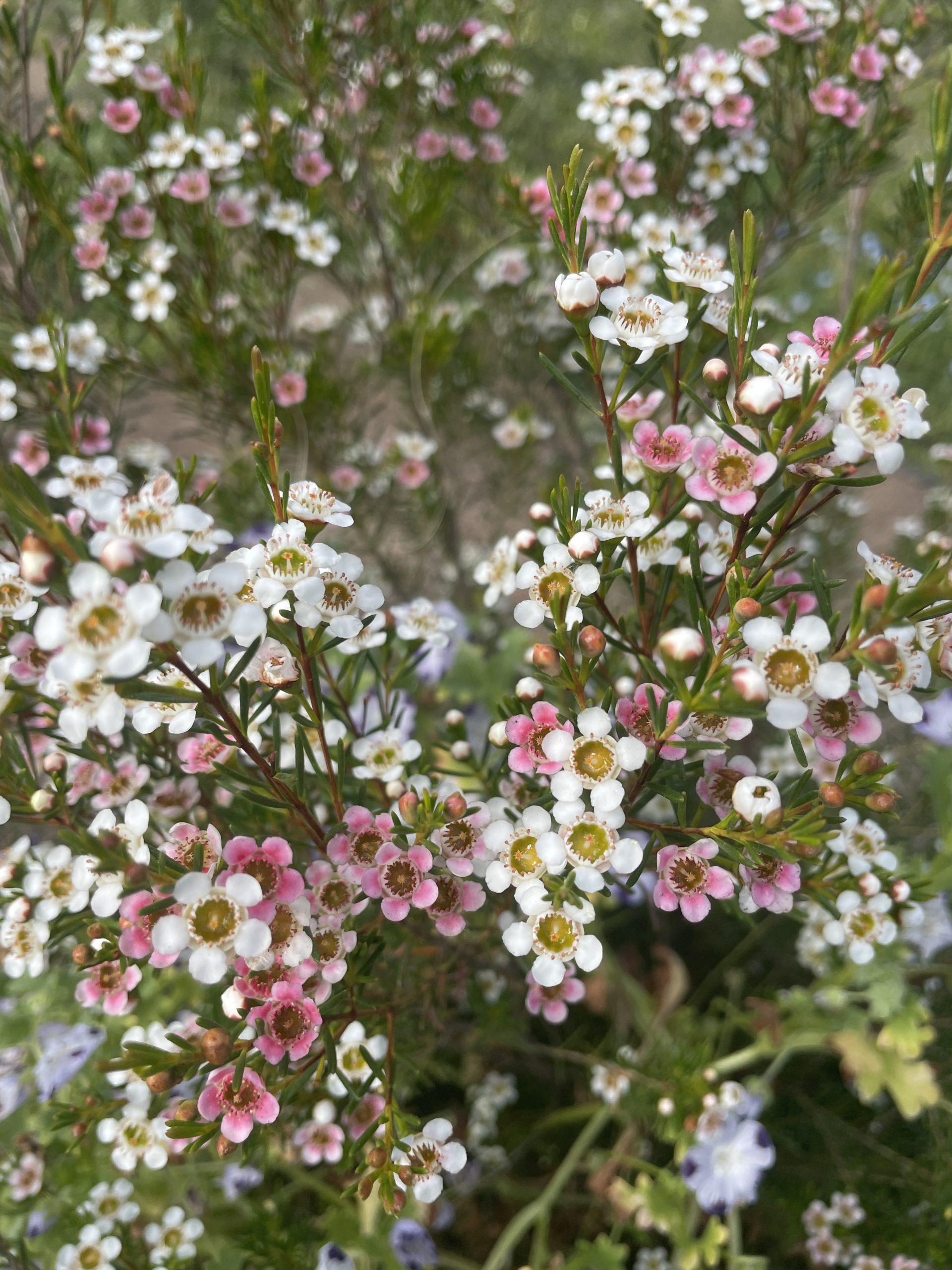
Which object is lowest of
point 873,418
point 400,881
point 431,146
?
point 400,881

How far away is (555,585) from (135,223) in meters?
1.51

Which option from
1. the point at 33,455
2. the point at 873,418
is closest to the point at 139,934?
the point at 873,418

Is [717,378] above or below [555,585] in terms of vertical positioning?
above

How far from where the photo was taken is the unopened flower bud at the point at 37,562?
0.56m

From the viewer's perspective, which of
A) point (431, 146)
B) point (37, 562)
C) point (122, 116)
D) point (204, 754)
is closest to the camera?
point (37, 562)

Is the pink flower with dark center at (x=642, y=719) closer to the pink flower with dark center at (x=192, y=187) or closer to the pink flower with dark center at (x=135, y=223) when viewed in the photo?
the pink flower with dark center at (x=192, y=187)

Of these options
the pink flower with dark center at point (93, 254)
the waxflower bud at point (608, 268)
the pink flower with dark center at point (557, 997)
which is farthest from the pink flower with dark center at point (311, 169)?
the pink flower with dark center at point (557, 997)

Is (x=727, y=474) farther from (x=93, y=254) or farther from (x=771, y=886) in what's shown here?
(x=93, y=254)

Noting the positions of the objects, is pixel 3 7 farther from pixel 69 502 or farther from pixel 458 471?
pixel 458 471

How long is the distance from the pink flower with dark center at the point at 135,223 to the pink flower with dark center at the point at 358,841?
1.49 metres

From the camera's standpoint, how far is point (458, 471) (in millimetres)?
3211

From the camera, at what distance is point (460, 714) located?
109 centimetres

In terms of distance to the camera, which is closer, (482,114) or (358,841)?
(358,841)

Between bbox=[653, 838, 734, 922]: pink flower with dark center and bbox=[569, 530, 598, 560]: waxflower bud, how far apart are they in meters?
0.29
